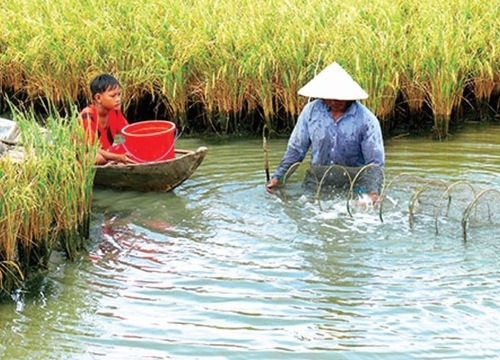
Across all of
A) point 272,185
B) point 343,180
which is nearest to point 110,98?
point 272,185

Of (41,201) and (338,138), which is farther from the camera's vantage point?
(338,138)

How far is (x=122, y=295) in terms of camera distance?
17.9ft

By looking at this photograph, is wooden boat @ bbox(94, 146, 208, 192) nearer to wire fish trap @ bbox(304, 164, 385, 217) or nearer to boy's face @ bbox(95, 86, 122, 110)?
boy's face @ bbox(95, 86, 122, 110)

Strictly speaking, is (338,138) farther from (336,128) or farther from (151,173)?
(151,173)

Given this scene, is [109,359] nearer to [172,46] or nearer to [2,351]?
[2,351]

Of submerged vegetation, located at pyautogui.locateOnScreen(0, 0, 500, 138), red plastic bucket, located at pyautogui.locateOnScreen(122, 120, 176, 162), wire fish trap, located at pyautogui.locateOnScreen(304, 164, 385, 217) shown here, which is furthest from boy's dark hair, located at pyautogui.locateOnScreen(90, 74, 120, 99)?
submerged vegetation, located at pyautogui.locateOnScreen(0, 0, 500, 138)

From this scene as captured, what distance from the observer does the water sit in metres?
4.77

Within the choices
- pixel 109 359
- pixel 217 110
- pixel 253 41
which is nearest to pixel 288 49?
pixel 253 41

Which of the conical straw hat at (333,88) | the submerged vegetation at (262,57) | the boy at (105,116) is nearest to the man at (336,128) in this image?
the conical straw hat at (333,88)

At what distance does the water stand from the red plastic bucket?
0.34 m

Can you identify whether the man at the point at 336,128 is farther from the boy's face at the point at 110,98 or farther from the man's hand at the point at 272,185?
the boy's face at the point at 110,98

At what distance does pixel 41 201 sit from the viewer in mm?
5523

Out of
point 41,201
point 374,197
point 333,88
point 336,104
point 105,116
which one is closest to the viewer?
point 41,201

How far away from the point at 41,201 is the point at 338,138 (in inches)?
95.4
